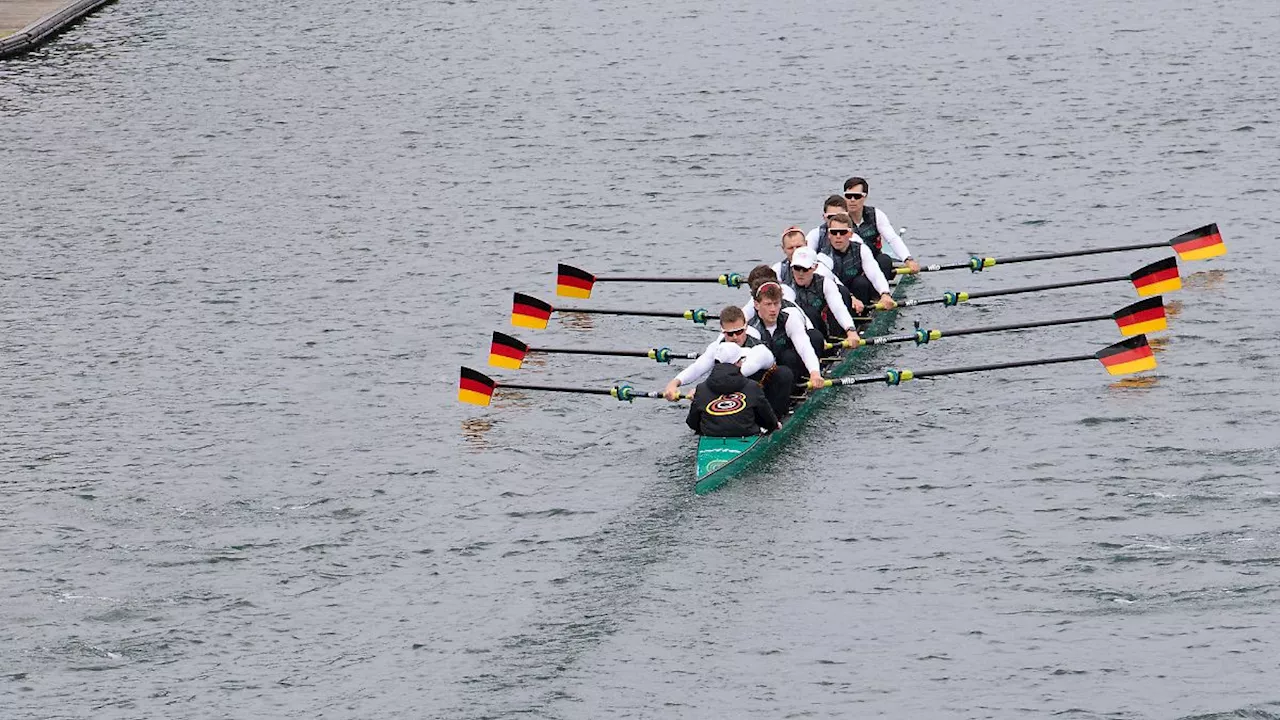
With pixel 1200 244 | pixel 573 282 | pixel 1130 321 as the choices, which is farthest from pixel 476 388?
pixel 1200 244

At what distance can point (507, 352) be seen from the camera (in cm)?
3334

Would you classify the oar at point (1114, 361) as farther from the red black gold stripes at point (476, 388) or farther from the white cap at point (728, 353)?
the red black gold stripes at point (476, 388)

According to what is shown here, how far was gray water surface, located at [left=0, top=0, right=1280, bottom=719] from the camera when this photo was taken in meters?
23.7

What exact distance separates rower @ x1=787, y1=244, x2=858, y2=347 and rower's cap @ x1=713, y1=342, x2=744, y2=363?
10.1ft

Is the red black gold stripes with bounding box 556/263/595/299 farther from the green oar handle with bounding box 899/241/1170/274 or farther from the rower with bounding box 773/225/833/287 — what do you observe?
the rower with bounding box 773/225/833/287

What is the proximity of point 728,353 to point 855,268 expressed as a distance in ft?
22.1

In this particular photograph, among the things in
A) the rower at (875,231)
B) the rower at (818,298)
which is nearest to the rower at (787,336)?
the rower at (818,298)

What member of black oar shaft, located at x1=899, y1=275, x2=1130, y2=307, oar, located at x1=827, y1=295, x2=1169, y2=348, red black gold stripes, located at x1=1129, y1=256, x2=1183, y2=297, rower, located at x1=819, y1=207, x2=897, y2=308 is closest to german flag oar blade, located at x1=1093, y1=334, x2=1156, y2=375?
oar, located at x1=827, y1=295, x2=1169, y2=348

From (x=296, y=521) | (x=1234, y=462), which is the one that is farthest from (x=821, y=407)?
(x=296, y=521)

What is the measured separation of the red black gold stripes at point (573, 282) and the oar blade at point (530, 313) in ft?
6.06

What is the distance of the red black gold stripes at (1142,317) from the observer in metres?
33.2

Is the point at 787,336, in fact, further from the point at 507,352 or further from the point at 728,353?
the point at 507,352

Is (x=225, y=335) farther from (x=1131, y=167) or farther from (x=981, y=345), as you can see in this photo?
(x=1131, y=167)

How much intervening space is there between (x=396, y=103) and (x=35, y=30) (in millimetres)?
14846
